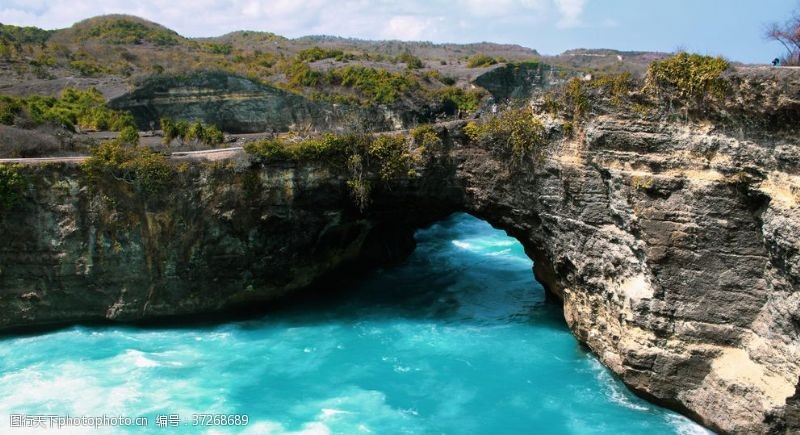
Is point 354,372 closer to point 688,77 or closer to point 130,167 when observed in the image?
point 130,167

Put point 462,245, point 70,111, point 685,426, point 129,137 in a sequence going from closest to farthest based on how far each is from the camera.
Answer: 1. point 685,426
2. point 129,137
3. point 70,111
4. point 462,245

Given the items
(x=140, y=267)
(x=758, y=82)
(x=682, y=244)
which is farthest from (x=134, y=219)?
(x=758, y=82)

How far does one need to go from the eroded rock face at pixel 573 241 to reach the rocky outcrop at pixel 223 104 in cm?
1570

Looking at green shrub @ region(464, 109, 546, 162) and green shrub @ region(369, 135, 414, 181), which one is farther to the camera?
green shrub @ region(369, 135, 414, 181)

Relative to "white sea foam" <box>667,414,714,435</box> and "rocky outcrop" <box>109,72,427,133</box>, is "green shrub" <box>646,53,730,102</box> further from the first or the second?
"rocky outcrop" <box>109,72,427,133</box>

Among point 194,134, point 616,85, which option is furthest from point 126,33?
point 616,85

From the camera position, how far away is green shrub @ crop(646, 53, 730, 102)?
1457 cm

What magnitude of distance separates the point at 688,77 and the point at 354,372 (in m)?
13.2

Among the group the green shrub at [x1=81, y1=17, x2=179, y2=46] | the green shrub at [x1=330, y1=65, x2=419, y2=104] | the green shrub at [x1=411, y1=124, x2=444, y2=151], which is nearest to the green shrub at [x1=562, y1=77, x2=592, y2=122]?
the green shrub at [x1=411, y1=124, x2=444, y2=151]

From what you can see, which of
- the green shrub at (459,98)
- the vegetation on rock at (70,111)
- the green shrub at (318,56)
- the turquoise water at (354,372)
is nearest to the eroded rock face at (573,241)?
the turquoise water at (354,372)

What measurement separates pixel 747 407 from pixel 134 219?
20151mm

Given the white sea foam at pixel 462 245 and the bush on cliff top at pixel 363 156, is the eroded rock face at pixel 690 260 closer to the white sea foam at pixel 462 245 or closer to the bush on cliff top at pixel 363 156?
the bush on cliff top at pixel 363 156

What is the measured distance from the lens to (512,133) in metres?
19.9

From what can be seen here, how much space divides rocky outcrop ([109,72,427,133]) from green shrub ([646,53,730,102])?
75.2 ft
